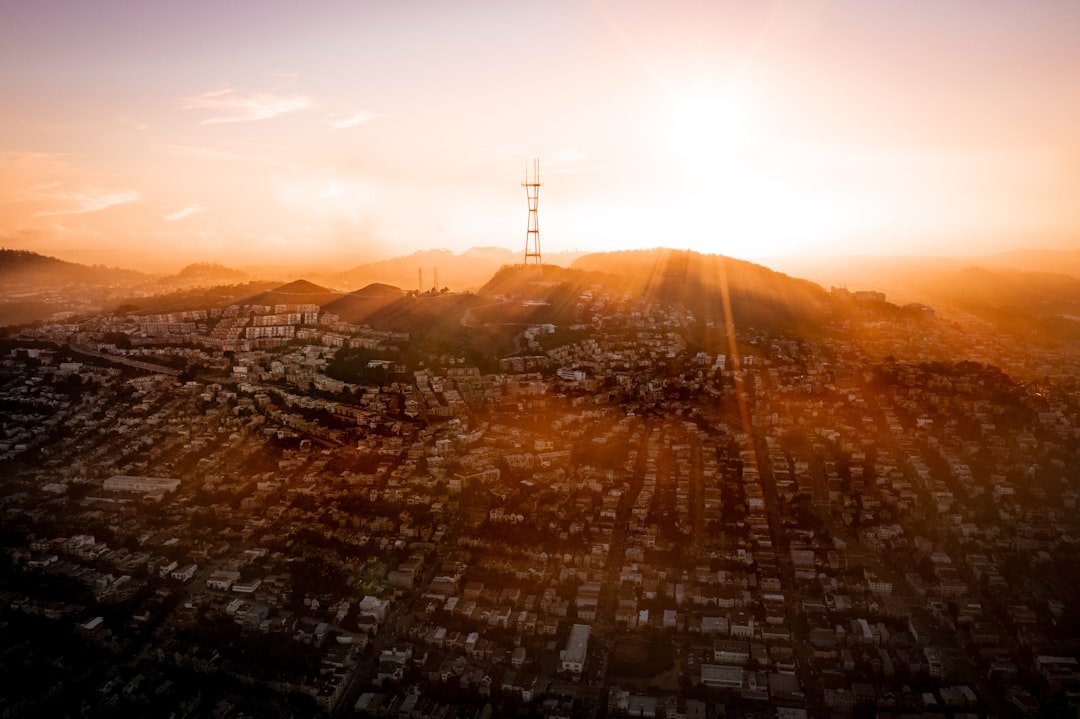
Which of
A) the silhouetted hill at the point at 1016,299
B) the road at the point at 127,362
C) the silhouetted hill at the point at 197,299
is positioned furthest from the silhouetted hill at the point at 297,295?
the silhouetted hill at the point at 1016,299

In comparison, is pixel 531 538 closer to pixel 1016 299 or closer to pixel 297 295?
pixel 297 295

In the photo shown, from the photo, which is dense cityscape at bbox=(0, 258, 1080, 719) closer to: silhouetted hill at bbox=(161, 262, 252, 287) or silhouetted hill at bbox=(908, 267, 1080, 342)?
silhouetted hill at bbox=(908, 267, 1080, 342)

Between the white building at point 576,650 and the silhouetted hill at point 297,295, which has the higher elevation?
the silhouetted hill at point 297,295

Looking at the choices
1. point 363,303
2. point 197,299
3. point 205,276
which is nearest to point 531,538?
point 363,303

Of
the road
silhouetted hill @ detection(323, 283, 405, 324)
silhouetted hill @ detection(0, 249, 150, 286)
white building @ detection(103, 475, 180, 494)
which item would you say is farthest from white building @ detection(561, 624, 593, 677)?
silhouetted hill @ detection(0, 249, 150, 286)

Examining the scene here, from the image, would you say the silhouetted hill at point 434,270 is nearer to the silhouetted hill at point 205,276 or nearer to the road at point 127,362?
the silhouetted hill at point 205,276

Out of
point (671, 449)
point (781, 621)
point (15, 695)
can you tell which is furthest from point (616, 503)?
point (15, 695)
